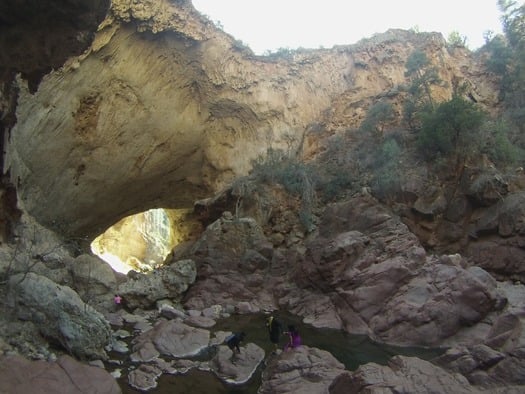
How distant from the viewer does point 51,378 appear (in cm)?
635

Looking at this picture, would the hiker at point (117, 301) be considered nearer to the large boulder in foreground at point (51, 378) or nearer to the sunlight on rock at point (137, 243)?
the large boulder in foreground at point (51, 378)

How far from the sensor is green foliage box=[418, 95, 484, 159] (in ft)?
55.6

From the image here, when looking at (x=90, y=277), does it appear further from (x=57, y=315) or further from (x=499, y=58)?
(x=499, y=58)

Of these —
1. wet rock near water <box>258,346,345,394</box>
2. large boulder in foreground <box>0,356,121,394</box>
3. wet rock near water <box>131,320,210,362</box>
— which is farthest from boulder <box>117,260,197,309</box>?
large boulder in foreground <box>0,356,121,394</box>

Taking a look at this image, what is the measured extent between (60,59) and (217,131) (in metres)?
15.8

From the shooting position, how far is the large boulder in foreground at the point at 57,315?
8.34 meters

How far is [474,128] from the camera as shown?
17109 millimetres

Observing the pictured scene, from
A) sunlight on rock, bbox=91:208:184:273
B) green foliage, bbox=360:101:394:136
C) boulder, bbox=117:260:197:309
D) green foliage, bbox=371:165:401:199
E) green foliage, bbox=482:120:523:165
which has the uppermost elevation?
green foliage, bbox=360:101:394:136

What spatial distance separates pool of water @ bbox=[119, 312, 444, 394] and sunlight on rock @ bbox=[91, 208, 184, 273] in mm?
19302

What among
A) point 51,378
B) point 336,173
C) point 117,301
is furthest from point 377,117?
point 51,378

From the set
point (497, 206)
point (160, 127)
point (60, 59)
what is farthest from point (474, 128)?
point (60, 59)

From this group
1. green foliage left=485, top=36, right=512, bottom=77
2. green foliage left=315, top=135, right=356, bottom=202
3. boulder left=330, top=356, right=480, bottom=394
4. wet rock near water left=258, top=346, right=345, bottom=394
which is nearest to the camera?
boulder left=330, top=356, right=480, bottom=394

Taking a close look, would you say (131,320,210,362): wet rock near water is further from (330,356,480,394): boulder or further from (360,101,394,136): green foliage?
(360,101,394,136): green foliage

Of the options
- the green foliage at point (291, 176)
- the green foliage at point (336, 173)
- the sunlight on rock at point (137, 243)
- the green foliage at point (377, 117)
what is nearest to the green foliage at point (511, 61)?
the green foliage at point (377, 117)
